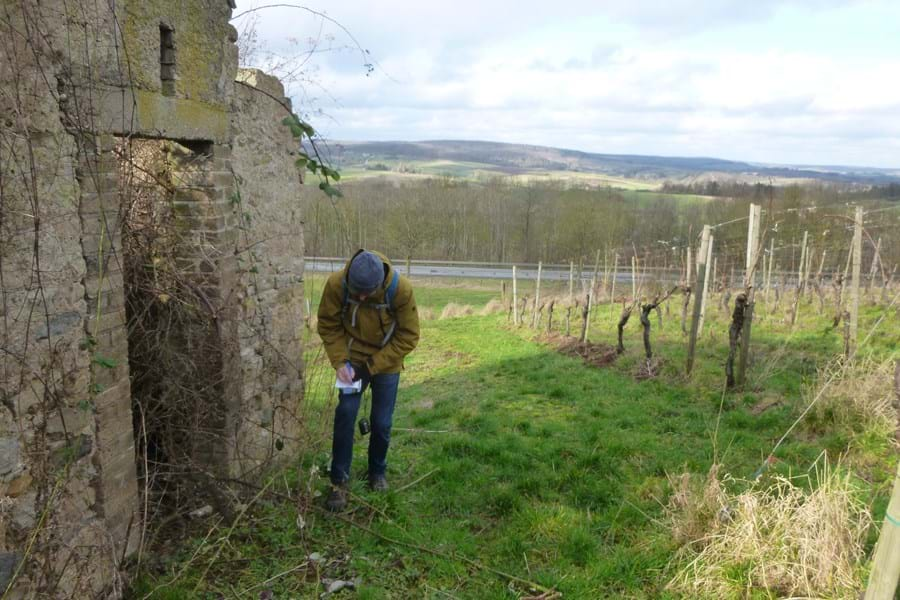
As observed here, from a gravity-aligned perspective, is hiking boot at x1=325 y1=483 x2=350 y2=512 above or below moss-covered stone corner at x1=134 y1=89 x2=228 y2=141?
below

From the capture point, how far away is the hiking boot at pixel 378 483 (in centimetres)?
463

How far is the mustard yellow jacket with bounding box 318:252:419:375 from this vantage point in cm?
429

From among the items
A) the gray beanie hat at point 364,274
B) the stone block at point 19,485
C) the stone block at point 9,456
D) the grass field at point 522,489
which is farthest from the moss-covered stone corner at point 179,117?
the stone block at point 19,485

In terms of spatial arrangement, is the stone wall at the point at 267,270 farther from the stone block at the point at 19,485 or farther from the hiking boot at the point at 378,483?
the stone block at the point at 19,485

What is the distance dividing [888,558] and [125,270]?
400 cm

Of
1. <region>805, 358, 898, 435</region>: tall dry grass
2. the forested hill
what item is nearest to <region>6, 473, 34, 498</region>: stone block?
<region>805, 358, 898, 435</region>: tall dry grass

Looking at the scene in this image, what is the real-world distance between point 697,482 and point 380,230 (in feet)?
98.9

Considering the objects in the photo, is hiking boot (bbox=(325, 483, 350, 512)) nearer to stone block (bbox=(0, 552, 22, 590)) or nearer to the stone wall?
the stone wall

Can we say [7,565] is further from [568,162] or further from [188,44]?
[568,162]

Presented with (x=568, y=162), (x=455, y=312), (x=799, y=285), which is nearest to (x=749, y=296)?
(x=799, y=285)

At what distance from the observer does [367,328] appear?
4.34m

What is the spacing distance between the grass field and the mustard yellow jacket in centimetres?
65

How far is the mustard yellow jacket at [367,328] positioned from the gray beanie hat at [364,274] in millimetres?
205

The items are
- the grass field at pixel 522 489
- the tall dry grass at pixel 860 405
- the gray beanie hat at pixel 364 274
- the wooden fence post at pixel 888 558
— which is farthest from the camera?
the tall dry grass at pixel 860 405
